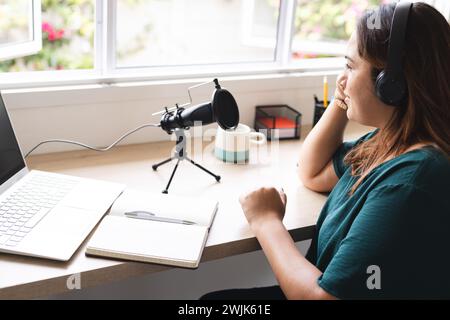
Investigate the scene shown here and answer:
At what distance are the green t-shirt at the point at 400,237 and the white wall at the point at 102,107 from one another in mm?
888

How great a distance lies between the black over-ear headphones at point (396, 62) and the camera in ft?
3.10

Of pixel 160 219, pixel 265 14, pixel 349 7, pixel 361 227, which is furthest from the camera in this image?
pixel 349 7

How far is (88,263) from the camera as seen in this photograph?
1008 millimetres

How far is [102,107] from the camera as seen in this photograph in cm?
161

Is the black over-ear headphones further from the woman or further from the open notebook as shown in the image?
the open notebook

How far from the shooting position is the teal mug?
1.55m

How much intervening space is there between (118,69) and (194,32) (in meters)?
0.37

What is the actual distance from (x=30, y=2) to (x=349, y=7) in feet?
4.25

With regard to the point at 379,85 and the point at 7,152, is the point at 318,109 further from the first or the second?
the point at 7,152

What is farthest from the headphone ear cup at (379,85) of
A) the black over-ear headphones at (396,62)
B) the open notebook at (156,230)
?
the open notebook at (156,230)

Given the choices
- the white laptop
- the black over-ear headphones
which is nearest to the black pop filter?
the white laptop

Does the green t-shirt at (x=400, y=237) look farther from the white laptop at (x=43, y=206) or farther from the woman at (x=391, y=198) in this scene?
the white laptop at (x=43, y=206)

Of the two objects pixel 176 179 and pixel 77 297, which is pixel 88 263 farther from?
pixel 77 297
